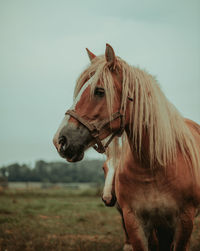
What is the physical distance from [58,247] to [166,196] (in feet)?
12.1

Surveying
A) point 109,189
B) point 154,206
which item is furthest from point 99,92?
point 109,189

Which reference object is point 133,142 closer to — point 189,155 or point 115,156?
point 189,155

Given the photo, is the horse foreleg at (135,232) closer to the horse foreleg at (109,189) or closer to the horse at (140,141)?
the horse at (140,141)

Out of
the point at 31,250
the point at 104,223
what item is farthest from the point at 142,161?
the point at 104,223

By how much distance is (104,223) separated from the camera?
1022 centimetres

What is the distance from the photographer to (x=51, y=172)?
159 feet

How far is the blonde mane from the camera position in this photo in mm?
2729

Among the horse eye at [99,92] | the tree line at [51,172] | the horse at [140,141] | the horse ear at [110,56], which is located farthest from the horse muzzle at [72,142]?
the tree line at [51,172]

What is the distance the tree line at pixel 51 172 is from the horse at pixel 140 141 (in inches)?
1473

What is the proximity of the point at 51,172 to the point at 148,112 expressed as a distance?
46913 mm

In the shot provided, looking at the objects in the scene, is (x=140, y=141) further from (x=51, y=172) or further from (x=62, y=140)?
(x=51, y=172)

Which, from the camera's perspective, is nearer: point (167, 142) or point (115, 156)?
point (167, 142)

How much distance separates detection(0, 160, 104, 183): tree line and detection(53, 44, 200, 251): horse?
123 ft

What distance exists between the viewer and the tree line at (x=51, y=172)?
42.2 meters
